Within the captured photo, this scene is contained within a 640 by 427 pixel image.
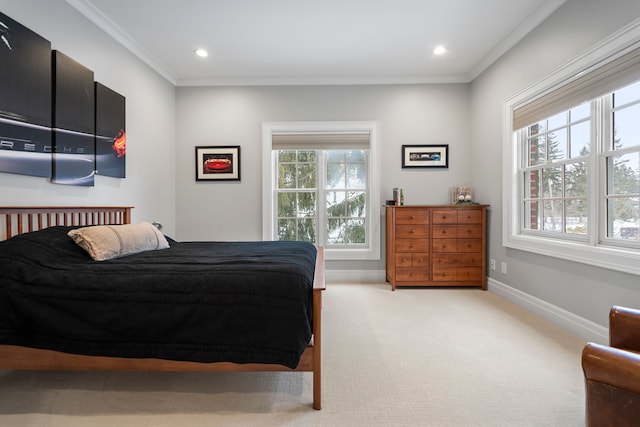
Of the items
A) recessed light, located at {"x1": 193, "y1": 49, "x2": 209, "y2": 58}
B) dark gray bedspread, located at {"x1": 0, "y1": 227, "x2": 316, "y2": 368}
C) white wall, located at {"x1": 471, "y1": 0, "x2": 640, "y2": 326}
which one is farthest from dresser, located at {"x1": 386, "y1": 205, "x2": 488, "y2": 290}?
recessed light, located at {"x1": 193, "y1": 49, "x2": 209, "y2": 58}

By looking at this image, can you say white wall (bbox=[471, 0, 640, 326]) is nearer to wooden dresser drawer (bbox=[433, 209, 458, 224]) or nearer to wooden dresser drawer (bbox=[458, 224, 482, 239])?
wooden dresser drawer (bbox=[458, 224, 482, 239])

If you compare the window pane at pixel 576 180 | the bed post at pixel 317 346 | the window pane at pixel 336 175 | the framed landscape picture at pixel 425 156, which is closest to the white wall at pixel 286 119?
the framed landscape picture at pixel 425 156

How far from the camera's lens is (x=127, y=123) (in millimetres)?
3107

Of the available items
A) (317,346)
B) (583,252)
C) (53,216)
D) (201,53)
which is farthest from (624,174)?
(53,216)

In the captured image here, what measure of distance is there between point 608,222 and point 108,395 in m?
3.41

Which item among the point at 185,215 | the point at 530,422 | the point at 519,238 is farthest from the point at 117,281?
the point at 519,238

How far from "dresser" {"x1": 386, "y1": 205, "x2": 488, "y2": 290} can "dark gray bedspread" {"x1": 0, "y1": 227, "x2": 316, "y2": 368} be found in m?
2.38

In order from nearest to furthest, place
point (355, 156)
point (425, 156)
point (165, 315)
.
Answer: point (165, 315), point (425, 156), point (355, 156)

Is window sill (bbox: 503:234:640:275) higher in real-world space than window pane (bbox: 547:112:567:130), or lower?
lower

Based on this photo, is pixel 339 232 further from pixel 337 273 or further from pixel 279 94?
pixel 279 94

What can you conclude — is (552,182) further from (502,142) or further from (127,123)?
(127,123)

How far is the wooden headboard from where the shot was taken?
6.29ft

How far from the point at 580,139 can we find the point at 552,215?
27.8 inches

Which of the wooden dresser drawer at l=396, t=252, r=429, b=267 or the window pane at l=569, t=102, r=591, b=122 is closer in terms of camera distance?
the window pane at l=569, t=102, r=591, b=122
